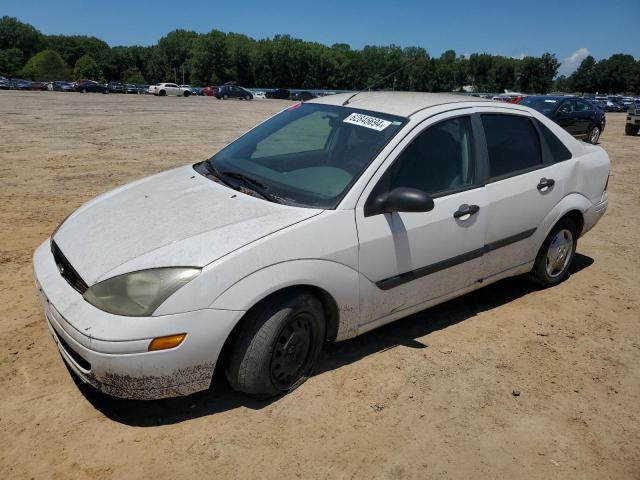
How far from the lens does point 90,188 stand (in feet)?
25.0

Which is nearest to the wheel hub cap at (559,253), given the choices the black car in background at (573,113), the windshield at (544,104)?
the black car in background at (573,113)

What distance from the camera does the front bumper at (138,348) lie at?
7.94 ft

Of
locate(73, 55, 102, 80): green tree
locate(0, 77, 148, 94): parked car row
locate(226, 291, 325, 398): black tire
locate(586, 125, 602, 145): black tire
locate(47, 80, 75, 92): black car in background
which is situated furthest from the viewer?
locate(73, 55, 102, 80): green tree

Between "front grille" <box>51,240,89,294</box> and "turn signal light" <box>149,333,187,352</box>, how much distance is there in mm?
480

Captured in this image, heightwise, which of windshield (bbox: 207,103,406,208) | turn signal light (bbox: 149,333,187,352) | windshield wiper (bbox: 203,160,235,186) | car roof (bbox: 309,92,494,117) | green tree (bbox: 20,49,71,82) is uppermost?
green tree (bbox: 20,49,71,82)

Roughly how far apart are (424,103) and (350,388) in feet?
6.44

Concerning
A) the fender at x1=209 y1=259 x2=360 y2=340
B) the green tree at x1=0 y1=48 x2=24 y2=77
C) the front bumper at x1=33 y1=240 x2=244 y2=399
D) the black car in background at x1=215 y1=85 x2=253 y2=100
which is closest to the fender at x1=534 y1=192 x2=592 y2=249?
the fender at x1=209 y1=259 x2=360 y2=340

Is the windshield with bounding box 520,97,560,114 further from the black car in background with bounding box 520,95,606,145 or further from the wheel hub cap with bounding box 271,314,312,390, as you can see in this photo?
the wheel hub cap with bounding box 271,314,312,390

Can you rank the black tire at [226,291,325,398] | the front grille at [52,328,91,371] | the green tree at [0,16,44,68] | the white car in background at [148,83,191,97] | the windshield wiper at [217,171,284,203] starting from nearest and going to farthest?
1. the front grille at [52,328,91,371]
2. the black tire at [226,291,325,398]
3. the windshield wiper at [217,171,284,203]
4. the white car in background at [148,83,191,97]
5. the green tree at [0,16,44,68]

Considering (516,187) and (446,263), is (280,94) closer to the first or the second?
(516,187)

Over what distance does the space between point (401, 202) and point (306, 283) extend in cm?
72

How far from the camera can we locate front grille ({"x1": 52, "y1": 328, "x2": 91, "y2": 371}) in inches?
101

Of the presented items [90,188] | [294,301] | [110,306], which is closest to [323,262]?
[294,301]

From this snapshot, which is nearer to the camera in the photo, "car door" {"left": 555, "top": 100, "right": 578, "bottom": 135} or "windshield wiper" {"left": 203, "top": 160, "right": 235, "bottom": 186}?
"windshield wiper" {"left": 203, "top": 160, "right": 235, "bottom": 186}
